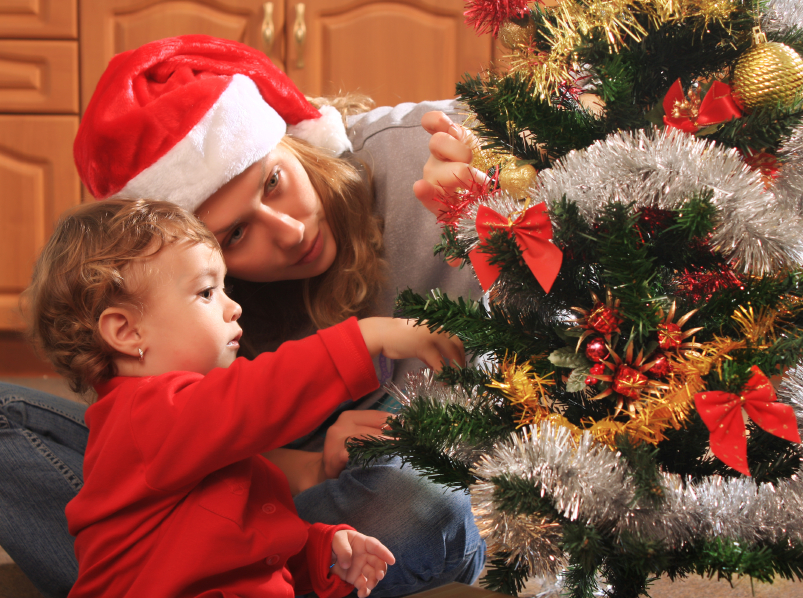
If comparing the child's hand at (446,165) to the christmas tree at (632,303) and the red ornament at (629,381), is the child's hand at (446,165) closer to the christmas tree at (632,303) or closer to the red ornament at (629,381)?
the christmas tree at (632,303)

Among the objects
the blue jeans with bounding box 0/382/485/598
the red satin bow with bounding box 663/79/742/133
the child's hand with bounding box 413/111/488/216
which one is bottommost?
the blue jeans with bounding box 0/382/485/598

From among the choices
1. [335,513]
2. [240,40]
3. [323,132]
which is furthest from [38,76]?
[335,513]

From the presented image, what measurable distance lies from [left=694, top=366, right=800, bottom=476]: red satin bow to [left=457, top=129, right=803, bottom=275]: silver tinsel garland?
8cm

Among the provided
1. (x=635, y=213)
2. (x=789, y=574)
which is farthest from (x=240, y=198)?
(x=789, y=574)

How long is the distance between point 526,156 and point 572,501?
0.99 feet

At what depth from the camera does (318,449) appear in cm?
109

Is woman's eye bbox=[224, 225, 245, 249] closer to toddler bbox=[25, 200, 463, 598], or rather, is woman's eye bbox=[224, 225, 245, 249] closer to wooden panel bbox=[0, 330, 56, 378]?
toddler bbox=[25, 200, 463, 598]

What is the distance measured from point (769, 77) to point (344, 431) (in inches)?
24.3

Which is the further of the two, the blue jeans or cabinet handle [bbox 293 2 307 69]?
cabinet handle [bbox 293 2 307 69]

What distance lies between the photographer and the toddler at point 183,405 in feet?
2.14

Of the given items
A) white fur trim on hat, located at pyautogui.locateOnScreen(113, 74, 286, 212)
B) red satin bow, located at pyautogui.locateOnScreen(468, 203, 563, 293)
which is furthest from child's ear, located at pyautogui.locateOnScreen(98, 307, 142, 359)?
red satin bow, located at pyautogui.locateOnScreen(468, 203, 563, 293)

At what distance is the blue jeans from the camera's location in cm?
83

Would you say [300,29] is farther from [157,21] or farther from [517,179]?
[517,179]

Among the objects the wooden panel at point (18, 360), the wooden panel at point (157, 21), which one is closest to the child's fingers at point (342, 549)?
the wooden panel at point (157, 21)
